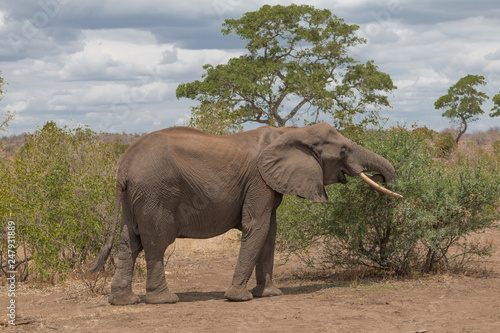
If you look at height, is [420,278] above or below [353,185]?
below

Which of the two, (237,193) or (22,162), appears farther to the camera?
(22,162)

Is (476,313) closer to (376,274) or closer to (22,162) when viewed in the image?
(376,274)

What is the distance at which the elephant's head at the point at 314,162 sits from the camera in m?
9.30

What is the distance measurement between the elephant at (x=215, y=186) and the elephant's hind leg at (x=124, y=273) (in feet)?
0.05

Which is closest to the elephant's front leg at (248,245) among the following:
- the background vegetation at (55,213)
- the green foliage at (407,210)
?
the green foliage at (407,210)

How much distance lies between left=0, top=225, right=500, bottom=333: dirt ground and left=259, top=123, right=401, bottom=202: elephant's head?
1.57m

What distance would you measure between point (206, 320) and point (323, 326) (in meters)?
1.45

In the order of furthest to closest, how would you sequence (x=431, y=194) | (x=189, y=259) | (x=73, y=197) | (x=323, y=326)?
(x=189, y=259), (x=73, y=197), (x=431, y=194), (x=323, y=326)

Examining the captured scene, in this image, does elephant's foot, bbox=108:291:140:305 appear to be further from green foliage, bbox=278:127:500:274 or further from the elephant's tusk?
the elephant's tusk

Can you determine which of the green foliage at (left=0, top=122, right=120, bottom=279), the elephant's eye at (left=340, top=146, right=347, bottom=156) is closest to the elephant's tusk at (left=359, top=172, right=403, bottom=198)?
the elephant's eye at (left=340, top=146, right=347, bottom=156)

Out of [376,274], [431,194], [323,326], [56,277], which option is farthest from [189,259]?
[323,326]

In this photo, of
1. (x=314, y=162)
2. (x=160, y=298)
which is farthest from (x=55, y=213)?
(x=314, y=162)

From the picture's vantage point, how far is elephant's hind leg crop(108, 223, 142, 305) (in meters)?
9.18

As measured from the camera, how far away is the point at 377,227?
35.0 ft
